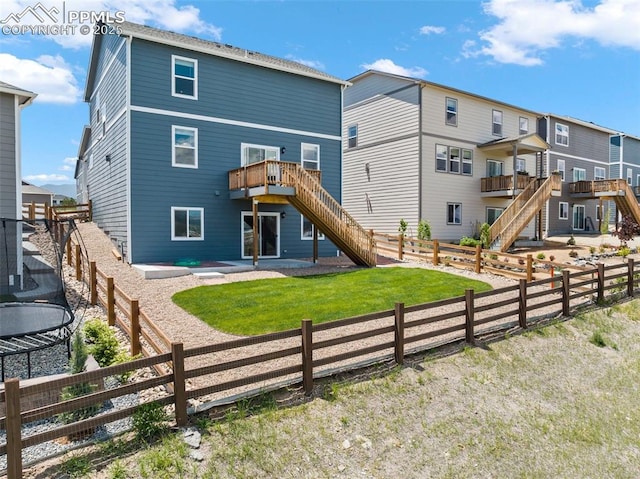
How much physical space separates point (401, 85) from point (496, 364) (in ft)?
58.2

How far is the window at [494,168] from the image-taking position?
23.9 metres

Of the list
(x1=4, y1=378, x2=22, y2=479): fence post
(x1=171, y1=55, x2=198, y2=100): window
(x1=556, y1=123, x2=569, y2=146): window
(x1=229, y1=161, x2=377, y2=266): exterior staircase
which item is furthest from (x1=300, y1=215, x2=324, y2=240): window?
(x1=556, y1=123, x2=569, y2=146): window

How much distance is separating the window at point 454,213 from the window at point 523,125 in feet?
24.8

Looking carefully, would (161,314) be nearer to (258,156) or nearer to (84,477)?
(84,477)

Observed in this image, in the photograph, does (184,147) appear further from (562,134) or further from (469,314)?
(562,134)

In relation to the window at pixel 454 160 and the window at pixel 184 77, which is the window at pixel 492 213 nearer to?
the window at pixel 454 160

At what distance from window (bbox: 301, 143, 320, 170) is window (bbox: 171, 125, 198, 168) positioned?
477cm

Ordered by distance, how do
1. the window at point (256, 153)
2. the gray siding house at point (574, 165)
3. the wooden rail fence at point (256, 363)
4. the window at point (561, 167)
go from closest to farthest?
the wooden rail fence at point (256, 363) < the window at point (256, 153) < the gray siding house at point (574, 165) < the window at point (561, 167)

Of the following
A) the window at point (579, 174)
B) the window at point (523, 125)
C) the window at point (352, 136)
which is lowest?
the window at point (579, 174)

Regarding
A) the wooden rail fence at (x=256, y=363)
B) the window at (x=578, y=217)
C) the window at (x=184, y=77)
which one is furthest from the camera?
the window at (x=578, y=217)

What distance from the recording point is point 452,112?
71.9 feet

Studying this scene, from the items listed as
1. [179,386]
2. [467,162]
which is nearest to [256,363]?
[179,386]

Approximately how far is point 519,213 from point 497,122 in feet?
24.1

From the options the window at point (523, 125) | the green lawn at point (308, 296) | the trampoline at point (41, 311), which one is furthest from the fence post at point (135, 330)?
the window at point (523, 125)
